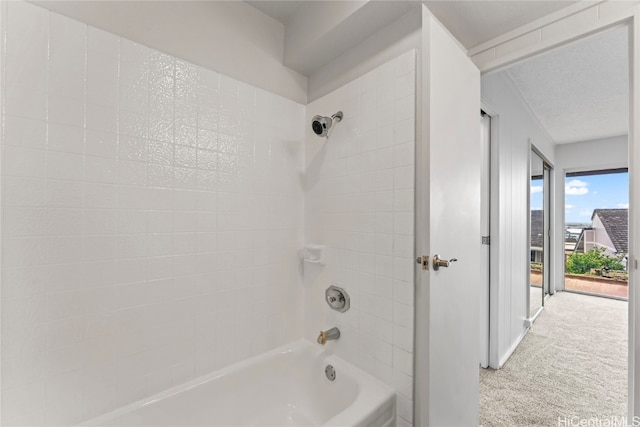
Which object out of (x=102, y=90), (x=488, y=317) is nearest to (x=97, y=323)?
(x=102, y=90)

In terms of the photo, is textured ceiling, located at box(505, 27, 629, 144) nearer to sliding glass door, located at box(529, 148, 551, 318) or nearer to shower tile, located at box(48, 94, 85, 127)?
sliding glass door, located at box(529, 148, 551, 318)

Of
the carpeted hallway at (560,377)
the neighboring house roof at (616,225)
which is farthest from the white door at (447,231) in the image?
the neighboring house roof at (616,225)

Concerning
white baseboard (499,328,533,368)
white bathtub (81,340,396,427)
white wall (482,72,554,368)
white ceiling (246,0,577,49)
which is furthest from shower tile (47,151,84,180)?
white baseboard (499,328,533,368)

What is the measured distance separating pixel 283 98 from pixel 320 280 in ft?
3.95

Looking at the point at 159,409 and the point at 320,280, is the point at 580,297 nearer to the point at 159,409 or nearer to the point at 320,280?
the point at 320,280

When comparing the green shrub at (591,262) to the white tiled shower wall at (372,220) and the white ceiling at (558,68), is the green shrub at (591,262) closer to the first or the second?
the white ceiling at (558,68)

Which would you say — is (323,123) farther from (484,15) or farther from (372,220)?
(484,15)

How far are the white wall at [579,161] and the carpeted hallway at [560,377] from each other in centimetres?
152

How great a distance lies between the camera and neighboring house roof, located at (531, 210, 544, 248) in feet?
11.5

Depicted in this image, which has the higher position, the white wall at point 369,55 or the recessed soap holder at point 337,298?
the white wall at point 369,55

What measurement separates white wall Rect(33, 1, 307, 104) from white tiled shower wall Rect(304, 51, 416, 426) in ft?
1.22

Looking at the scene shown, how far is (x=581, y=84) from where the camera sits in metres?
2.48

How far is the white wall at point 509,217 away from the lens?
2.30 metres

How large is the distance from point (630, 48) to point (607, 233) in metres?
5.23
